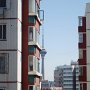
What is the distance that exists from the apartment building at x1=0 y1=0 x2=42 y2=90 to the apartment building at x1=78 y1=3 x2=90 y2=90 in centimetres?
1254

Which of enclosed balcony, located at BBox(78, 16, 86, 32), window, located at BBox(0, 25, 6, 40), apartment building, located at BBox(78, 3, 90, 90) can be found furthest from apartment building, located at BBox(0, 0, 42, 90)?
enclosed balcony, located at BBox(78, 16, 86, 32)

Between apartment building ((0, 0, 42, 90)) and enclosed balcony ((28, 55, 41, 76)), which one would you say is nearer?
apartment building ((0, 0, 42, 90))

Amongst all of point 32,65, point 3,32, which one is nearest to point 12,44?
point 3,32

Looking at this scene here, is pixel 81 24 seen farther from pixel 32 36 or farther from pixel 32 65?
pixel 32 65

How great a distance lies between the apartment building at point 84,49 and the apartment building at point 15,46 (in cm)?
1254

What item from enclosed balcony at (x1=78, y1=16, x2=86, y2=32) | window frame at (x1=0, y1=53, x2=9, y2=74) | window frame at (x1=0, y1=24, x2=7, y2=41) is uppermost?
enclosed balcony at (x1=78, y1=16, x2=86, y2=32)

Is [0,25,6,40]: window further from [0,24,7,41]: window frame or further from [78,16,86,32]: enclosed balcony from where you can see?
[78,16,86,32]: enclosed balcony

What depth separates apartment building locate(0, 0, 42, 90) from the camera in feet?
118

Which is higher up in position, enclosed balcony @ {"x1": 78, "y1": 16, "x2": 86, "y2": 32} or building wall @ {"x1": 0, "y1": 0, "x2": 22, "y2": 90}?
enclosed balcony @ {"x1": 78, "y1": 16, "x2": 86, "y2": 32}

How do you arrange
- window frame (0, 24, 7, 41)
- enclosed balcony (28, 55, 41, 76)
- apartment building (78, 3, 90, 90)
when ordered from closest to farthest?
window frame (0, 24, 7, 41) < enclosed balcony (28, 55, 41, 76) < apartment building (78, 3, 90, 90)

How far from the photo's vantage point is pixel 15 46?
36.2 meters

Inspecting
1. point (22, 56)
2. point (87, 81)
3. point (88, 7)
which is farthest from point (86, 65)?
point (22, 56)

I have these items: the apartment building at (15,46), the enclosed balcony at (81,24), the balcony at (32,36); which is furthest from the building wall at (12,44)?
the enclosed balcony at (81,24)

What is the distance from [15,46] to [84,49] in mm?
18218
